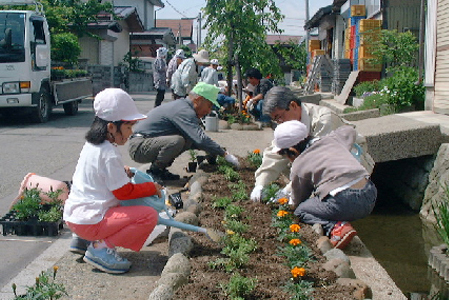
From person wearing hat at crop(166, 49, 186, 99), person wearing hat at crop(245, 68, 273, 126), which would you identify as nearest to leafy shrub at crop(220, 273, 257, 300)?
person wearing hat at crop(245, 68, 273, 126)

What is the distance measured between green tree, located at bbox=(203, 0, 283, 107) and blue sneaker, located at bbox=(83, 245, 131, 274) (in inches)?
446

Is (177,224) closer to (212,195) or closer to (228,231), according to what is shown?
(228,231)

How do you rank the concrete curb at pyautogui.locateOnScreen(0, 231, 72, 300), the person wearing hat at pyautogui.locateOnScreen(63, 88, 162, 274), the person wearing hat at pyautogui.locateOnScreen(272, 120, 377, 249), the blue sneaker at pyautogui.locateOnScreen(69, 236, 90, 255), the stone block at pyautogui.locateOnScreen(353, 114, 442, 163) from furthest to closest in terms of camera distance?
1. the stone block at pyautogui.locateOnScreen(353, 114, 442, 163)
2. the person wearing hat at pyautogui.locateOnScreen(272, 120, 377, 249)
3. the blue sneaker at pyautogui.locateOnScreen(69, 236, 90, 255)
4. the person wearing hat at pyautogui.locateOnScreen(63, 88, 162, 274)
5. the concrete curb at pyautogui.locateOnScreen(0, 231, 72, 300)

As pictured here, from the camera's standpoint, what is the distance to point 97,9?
25094 millimetres

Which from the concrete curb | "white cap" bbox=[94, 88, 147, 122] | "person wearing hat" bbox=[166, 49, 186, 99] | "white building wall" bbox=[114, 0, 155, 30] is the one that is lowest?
the concrete curb

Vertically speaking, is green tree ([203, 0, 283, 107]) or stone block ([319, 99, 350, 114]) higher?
green tree ([203, 0, 283, 107])

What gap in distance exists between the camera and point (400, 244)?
20.6 feet

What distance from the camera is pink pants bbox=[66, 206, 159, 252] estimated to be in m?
3.95

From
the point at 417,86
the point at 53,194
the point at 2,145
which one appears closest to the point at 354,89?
the point at 417,86

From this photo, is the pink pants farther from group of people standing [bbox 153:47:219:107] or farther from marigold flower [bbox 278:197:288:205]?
group of people standing [bbox 153:47:219:107]

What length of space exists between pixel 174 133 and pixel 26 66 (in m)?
7.07

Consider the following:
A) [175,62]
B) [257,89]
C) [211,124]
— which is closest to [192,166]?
[211,124]

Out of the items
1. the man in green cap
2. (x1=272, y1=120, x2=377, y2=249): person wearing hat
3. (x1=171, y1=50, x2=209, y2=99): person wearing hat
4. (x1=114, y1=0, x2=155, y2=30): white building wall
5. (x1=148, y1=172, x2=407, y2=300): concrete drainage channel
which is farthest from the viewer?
(x1=114, y1=0, x2=155, y2=30): white building wall

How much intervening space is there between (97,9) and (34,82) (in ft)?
43.1
